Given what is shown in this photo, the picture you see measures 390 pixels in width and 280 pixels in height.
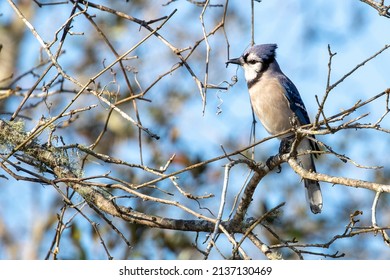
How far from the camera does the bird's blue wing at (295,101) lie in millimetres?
5582

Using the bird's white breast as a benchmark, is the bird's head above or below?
above

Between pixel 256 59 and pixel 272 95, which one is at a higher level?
pixel 256 59

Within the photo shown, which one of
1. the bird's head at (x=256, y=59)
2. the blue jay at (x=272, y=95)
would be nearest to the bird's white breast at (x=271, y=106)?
the blue jay at (x=272, y=95)

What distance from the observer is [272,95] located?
5.53m

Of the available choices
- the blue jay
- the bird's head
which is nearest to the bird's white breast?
the blue jay

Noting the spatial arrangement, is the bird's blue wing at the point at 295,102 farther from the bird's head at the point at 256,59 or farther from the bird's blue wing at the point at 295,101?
the bird's head at the point at 256,59

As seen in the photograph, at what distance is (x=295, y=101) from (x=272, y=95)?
211 mm

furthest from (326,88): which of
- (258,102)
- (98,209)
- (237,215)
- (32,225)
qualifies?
(32,225)

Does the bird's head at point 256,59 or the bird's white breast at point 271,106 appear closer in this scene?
the bird's white breast at point 271,106

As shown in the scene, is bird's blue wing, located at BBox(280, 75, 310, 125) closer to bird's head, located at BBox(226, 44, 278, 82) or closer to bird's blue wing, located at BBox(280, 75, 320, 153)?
bird's blue wing, located at BBox(280, 75, 320, 153)

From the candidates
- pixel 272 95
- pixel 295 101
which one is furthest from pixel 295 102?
pixel 272 95

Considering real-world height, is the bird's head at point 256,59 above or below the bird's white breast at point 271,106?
above

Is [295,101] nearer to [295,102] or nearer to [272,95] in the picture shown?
[295,102]

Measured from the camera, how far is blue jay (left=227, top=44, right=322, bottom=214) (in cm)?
548
